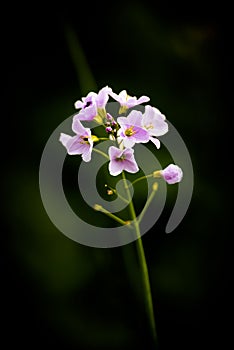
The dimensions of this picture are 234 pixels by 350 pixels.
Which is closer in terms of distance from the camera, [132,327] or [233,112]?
[132,327]

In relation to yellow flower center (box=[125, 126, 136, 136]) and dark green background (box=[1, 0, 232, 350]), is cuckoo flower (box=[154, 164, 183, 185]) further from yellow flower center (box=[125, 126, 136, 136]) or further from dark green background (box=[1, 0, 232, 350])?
dark green background (box=[1, 0, 232, 350])

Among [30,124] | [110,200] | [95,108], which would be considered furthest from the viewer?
[30,124]

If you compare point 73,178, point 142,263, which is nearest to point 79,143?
point 142,263

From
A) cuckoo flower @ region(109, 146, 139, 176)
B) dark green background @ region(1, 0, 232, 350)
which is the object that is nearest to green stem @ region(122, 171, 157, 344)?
cuckoo flower @ region(109, 146, 139, 176)

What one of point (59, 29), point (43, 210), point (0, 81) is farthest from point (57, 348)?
point (59, 29)

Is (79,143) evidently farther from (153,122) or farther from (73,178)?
(73,178)

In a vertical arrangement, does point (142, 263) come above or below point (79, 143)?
below

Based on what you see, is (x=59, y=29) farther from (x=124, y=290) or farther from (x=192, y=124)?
(x=124, y=290)

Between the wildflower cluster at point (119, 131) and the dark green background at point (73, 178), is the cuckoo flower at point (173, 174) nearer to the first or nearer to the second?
the wildflower cluster at point (119, 131)
